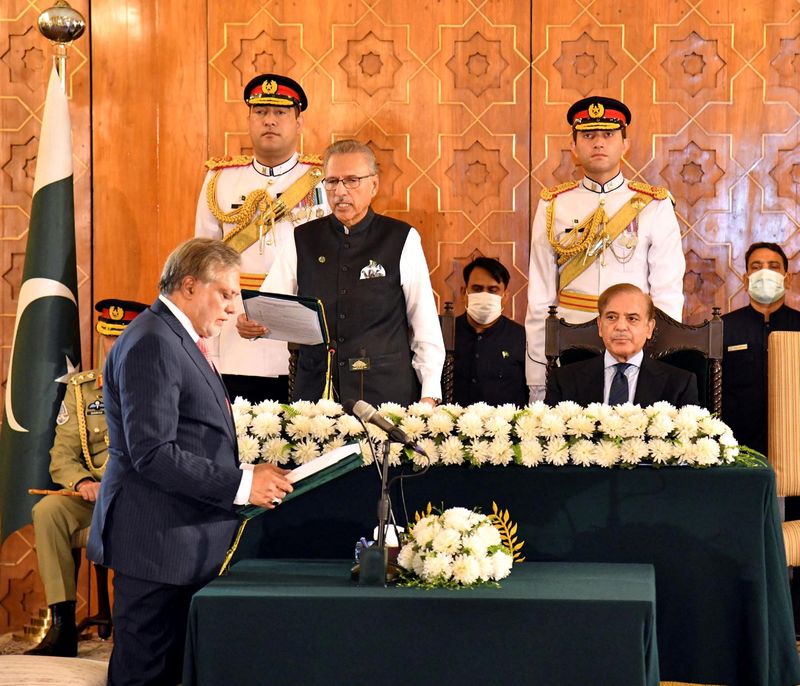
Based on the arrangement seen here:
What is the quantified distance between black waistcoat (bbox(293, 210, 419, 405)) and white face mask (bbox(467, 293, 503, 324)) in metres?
1.13

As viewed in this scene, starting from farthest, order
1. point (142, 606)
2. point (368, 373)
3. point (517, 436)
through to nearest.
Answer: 1. point (368, 373)
2. point (517, 436)
3. point (142, 606)

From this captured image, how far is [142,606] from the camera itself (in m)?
2.73

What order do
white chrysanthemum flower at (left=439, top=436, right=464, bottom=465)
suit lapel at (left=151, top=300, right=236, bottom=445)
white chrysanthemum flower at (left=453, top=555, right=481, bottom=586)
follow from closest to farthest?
1. white chrysanthemum flower at (left=453, top=555, right=481, bottom=586)
2. suit lapel at (left=151, top=300, right=236, bottom=445)
3. white chrysanthemum flower at (left=439, top=436, right=464, bottom=465)

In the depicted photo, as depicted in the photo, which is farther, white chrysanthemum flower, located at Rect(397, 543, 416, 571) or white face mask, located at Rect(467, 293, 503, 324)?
white face mask, located at Rect(467, 293, 503, 324)

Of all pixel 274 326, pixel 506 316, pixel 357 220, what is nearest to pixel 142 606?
pixel 274 326

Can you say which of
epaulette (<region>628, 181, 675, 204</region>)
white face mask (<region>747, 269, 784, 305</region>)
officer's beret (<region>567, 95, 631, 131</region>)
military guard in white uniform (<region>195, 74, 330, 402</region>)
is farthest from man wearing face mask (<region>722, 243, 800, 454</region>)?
military guard in white uniform (<region>195, 74, 330, 402</region>)

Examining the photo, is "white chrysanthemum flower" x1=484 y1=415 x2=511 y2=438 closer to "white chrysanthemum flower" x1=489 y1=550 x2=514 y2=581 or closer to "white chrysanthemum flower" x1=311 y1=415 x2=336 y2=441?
"white chrysanthemum flower" x1=311 y1=415 x2=336 y2=441

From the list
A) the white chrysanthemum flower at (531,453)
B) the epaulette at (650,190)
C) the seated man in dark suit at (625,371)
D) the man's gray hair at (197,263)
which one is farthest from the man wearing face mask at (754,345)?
the man's gray hair at (197,263)

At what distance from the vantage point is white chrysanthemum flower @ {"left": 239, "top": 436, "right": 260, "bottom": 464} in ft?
10.5

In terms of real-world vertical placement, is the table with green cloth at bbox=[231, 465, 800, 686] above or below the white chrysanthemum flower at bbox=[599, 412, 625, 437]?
below

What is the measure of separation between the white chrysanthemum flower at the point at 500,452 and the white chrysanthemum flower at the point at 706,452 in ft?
1.61

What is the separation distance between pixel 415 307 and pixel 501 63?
2118 mm

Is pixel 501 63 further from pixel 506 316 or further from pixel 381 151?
pixel 506 316

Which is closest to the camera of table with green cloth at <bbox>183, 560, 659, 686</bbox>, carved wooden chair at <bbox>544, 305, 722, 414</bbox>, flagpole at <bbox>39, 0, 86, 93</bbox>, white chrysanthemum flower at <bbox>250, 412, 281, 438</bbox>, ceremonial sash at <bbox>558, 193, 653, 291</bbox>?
table with green cloth at <bbox>183, 560, 659, 686</bbox>
